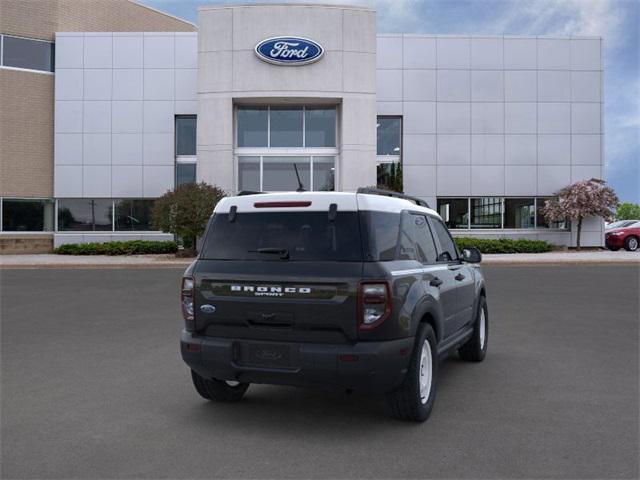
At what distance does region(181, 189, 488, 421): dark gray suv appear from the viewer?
4.34 m

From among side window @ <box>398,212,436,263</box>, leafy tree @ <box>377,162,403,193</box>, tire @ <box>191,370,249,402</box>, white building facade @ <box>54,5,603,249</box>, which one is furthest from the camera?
white building facade @ <box>54,5,603,249</box>

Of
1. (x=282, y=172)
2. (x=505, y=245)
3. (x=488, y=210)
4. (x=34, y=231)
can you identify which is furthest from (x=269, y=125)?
(x=34, y=231)

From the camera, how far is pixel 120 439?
4.41 meters

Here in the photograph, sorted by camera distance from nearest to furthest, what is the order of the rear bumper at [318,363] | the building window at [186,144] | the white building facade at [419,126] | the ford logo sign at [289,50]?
the rear bumper at [318,363], the ford logo sign at [289,50], the white building facade at [419,126], the building window at [186,144]

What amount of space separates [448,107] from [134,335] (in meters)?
23.6

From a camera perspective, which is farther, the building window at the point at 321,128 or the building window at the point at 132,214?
the building window at the point at 132,214

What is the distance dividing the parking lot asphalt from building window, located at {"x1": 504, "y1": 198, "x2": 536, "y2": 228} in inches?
818

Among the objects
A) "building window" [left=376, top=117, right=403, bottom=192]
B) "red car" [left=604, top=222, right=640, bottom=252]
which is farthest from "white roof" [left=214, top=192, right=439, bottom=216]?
"red car" [left=604, top=222, right=640, bottom=252]

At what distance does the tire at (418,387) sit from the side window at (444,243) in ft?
3.72

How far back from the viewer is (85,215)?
1142 inches

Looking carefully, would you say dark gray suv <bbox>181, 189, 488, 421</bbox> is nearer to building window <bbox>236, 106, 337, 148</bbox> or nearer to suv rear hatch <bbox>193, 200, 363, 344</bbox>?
suv rear hatch <bbox>193, 200, 363, 344</bbox>

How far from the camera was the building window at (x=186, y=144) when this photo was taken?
29.1m

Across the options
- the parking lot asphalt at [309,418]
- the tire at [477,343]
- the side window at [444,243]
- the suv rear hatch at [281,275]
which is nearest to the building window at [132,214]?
the parking lot asphalt at [309,418]

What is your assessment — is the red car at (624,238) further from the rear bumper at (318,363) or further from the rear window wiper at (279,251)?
the rear window wiper at (279,251)
